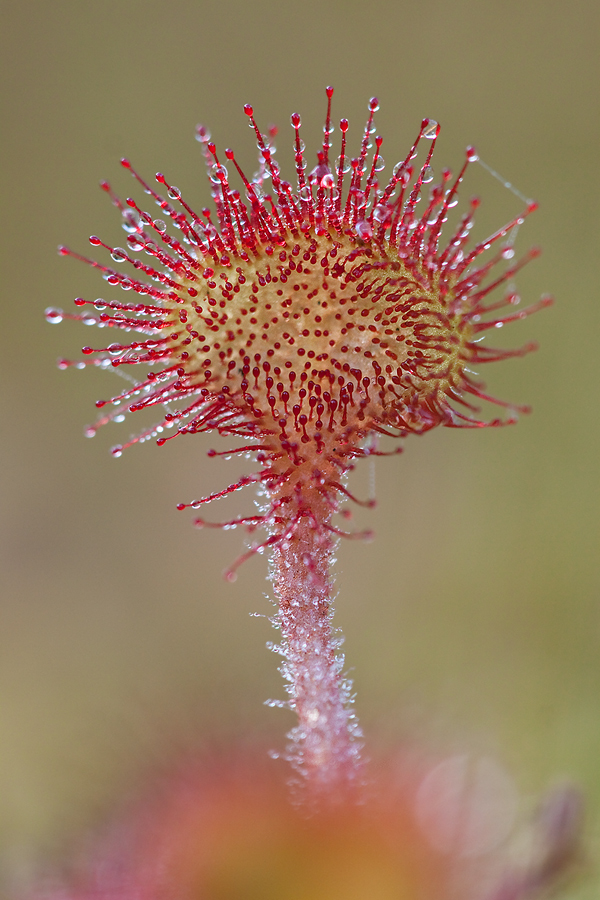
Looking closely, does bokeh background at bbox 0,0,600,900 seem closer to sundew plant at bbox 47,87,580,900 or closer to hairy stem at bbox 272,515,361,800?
hairy stem at bbox 272,515,361,800

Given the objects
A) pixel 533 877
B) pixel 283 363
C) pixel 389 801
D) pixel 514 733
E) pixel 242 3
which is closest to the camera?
pixel 283 363

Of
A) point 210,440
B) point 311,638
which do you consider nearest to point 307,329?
point 311,638

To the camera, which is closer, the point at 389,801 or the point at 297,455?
the point at 297,455

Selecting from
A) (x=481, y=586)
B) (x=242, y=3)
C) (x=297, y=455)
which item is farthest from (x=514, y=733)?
(x=242, y=3)

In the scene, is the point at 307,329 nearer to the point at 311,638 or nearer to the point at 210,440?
the point at 311,638

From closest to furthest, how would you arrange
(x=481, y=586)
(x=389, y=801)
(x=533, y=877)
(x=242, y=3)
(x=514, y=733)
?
1. (x=533, y=877)
2. (x=389, y=801)
3. (x=514, y=733)
4. (x=481, y=586)
5. (x=242, y=3)

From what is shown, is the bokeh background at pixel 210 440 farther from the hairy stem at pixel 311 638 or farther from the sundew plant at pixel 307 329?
the sundew plant at pixel 307 329

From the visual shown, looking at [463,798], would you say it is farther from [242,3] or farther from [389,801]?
[242,3]
